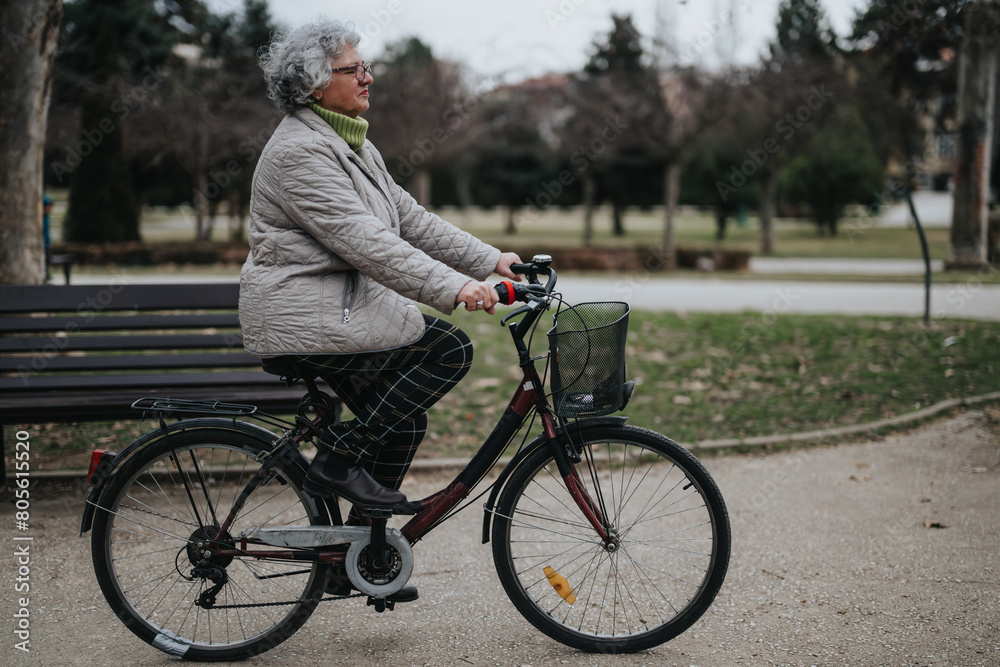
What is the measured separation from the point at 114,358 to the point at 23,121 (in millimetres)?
2756

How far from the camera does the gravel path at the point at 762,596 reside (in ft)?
9.57

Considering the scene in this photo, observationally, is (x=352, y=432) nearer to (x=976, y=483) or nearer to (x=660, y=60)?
(x=976, y=483)

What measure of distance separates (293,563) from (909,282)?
522 inches

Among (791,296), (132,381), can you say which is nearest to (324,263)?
(132,381)

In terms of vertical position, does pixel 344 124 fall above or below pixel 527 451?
above

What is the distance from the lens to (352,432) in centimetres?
276

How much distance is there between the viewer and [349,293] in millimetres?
2658

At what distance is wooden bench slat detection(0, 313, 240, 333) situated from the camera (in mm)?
4617

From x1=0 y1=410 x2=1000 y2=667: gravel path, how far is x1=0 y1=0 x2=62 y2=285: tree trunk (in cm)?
271

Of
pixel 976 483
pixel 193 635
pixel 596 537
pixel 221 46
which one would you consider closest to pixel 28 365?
pixel 193 635

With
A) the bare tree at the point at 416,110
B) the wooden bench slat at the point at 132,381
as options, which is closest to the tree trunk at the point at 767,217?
the bare tree at the point at 416,110

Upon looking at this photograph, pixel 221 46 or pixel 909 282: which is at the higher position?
pixel 221 46

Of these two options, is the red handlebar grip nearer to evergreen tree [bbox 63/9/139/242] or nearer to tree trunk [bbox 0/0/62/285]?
tree trunk [bbox 0/0/62/285]

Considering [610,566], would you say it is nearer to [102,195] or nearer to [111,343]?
[111,343]
